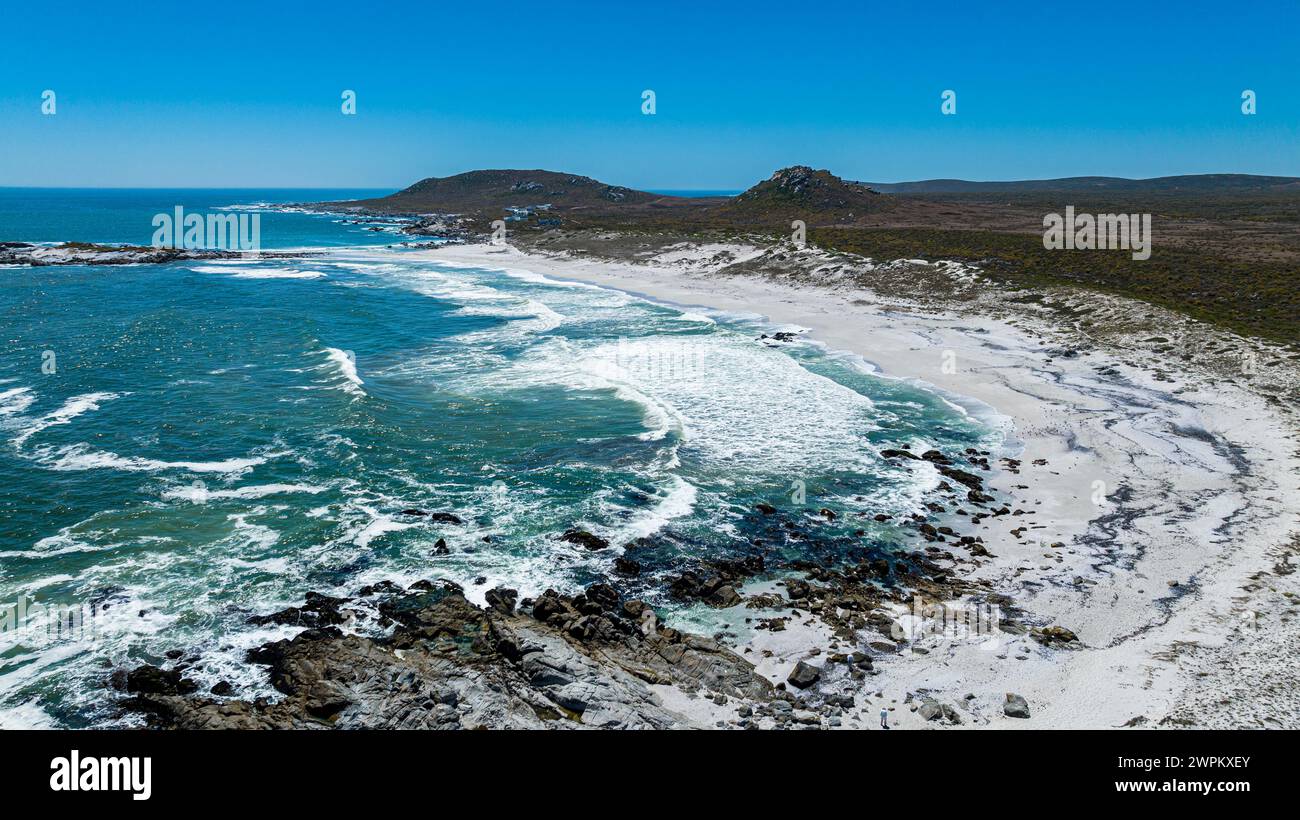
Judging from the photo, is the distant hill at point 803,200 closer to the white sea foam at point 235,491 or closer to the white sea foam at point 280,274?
the white sea foam at point 280,274

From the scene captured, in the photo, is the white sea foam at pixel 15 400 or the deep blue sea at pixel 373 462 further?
the white sea foam at pixel 15 400

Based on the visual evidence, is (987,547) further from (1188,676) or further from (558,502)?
(558,502)

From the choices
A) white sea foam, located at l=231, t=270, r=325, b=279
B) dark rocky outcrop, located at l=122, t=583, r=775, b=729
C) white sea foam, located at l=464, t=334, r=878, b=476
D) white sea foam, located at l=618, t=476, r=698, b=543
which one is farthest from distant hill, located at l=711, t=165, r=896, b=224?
dark rocky outcrop, located at l=122, t=583, r=775, b=729

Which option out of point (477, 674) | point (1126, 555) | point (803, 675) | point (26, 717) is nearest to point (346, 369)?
point (26, 717)

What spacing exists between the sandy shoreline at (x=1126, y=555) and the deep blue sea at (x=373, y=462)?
12.2ft

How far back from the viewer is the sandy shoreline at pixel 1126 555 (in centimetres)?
1520

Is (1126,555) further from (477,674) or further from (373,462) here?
(373,462)

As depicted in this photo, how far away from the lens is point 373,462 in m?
28.3

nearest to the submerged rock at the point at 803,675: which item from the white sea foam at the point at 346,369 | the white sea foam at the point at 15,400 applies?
the white sea foam at the point at 346,369

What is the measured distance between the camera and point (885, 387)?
3984 centimetres

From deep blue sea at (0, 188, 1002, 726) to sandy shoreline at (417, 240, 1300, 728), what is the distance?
3722mm

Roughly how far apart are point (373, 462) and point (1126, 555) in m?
26.9

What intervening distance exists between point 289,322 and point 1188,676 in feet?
193

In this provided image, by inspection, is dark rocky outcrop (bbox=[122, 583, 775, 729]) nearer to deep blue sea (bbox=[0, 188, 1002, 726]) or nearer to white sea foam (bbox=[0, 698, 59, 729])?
deep blue sea (bbox=[0, 188, 1002, 726])
